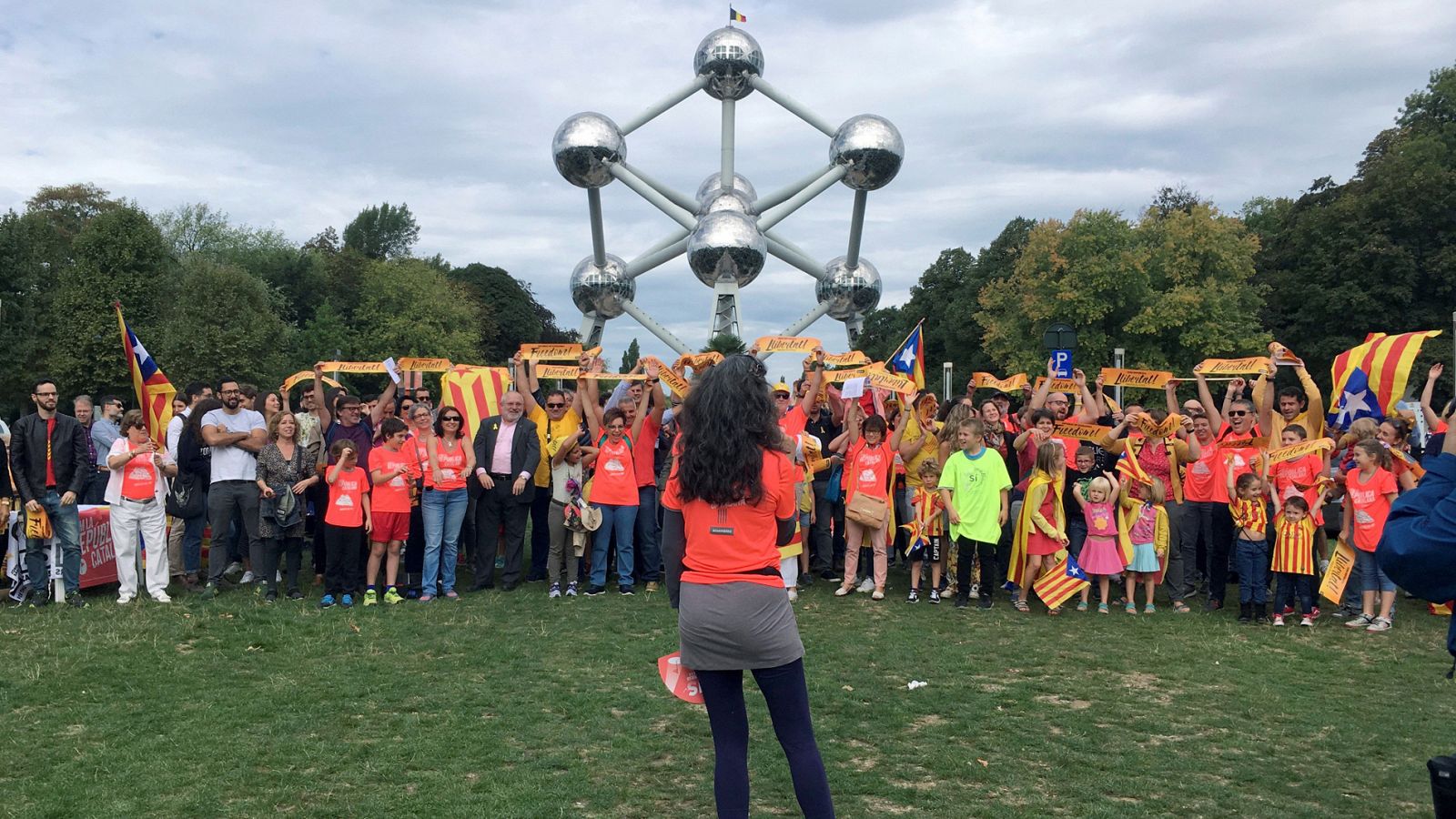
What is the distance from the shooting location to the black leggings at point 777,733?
361 cm

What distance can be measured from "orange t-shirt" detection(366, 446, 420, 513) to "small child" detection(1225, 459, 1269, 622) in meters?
7.50

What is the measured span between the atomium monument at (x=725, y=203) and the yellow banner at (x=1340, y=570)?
1737 centimetres

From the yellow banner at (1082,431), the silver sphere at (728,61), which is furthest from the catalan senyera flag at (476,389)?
the silver sphere at (728,61)

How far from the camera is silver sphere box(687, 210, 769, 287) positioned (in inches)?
987

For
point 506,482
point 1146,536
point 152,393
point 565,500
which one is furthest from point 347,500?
point 1146,536

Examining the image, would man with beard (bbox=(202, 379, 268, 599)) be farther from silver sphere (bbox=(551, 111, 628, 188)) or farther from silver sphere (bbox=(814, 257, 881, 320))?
silver sphere (bbox=(814, 257, 881, 320))

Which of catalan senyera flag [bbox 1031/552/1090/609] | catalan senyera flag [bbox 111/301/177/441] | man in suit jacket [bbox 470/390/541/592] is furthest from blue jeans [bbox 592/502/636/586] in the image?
catalan senyera flag [bbox 111/301/177/441]

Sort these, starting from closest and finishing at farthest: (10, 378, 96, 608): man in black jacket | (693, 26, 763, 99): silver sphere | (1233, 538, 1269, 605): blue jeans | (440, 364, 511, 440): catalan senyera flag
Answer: (1233, 538, 1269, 605): blue jeans → (10, 378, 96, 608): man in black jacket → (440, 364, 511, 440): catalan senyera flag → (693, 26, 763, 99): silver sphere

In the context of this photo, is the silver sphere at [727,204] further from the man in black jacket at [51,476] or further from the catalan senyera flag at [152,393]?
the man in black jacket at [51,476]

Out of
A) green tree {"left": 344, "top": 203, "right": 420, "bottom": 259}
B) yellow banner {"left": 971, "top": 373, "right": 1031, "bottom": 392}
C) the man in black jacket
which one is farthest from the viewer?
green tree {"left": 344, "top": 203, "right": 420, "bottom": 259}

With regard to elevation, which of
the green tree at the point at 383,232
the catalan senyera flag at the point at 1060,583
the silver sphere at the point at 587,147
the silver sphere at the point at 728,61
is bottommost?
the catalan senyera flag at the point at 1060,583

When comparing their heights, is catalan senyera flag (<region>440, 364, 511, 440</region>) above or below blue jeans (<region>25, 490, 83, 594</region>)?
above

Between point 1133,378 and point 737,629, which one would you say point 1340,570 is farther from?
point 737,629

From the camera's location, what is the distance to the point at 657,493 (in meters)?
10.5
